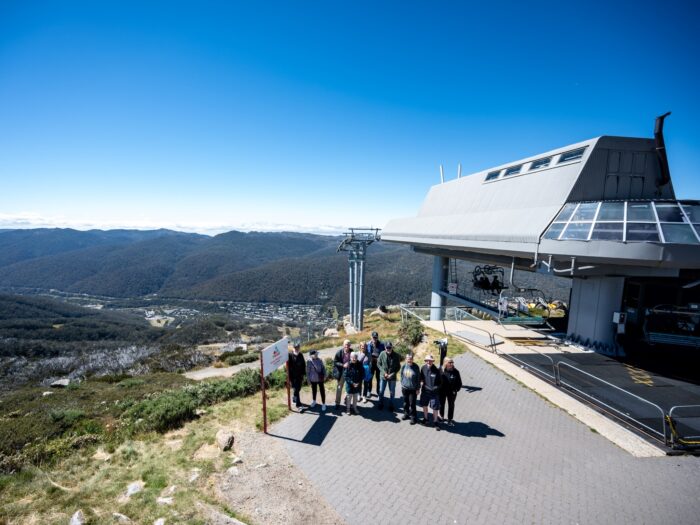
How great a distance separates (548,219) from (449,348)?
5.91 metres

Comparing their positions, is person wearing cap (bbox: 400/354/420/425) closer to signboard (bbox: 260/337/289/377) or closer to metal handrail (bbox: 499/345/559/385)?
signboard (bbox: 260/337/289/377)

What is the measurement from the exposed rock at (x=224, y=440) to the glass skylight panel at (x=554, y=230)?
1119 cm

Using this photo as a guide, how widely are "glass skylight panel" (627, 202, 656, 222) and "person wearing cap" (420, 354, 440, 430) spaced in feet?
28.4

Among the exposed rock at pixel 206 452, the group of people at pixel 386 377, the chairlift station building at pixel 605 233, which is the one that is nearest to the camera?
the exposed rock at pixel 206 452

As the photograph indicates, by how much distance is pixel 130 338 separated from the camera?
75.9 m

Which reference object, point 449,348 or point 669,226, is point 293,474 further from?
point 669,226

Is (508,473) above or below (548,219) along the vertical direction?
below

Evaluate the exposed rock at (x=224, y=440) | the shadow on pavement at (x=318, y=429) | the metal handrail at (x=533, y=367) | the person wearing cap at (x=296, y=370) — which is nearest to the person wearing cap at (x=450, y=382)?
the shadow on pavement at (x=318, y=429)

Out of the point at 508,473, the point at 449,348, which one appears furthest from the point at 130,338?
the point at 508,473

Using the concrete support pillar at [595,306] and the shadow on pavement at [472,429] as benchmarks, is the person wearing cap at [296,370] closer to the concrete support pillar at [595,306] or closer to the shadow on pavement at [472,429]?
the shadow on pavement at [472,429]

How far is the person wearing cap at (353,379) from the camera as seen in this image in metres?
7.80

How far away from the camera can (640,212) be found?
10.8m

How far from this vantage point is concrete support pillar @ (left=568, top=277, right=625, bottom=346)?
12078 mm

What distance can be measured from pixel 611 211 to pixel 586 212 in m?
0.68
